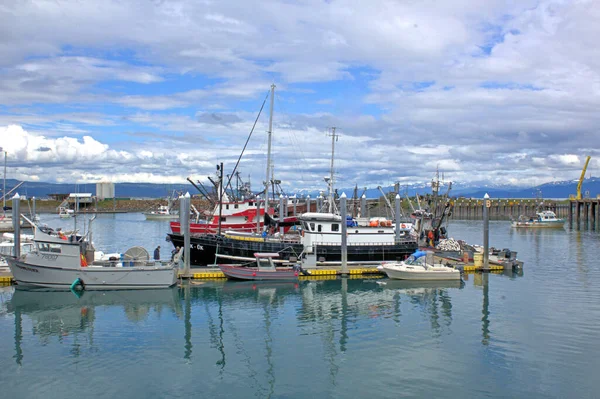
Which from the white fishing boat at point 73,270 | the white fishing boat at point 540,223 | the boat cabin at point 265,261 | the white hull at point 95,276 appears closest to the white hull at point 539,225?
the white fishing boat at point 540,223

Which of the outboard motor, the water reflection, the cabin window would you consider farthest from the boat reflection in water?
the cabin window

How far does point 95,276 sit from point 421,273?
60.4ft

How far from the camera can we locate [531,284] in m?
30.8

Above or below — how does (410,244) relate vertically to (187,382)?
above

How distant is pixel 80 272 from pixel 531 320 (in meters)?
22.2

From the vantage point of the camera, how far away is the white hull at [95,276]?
89.9 ft

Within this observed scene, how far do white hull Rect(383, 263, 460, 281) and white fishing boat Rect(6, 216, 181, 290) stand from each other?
12.8 m

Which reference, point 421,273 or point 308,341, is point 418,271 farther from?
point 308,341

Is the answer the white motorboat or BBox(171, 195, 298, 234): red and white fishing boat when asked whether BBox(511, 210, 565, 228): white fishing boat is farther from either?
the white motorboat

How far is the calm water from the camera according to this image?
49.8ft

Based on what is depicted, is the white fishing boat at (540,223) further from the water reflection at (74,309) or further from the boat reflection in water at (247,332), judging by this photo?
the water reflection at (74,309)

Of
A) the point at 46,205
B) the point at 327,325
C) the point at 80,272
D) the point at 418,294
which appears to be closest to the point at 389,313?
the point at 327,325

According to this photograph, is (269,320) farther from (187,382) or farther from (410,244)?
(410,244)

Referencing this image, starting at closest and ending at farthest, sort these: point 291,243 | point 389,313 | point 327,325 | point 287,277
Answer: point 327,325 → point 389,313 → point 287,277 → point 291,243
